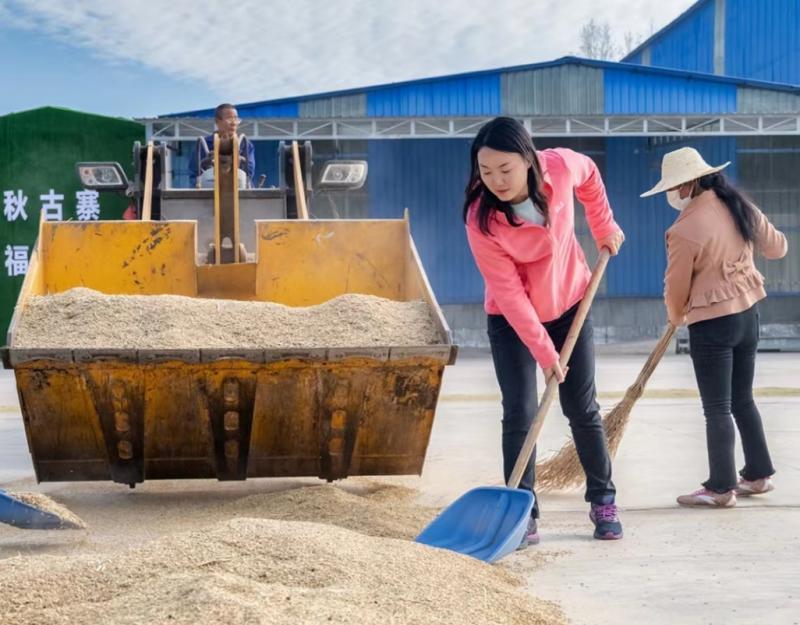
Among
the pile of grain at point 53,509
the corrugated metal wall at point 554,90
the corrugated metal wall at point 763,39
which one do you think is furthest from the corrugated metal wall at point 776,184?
the pile of grain at point 53,509

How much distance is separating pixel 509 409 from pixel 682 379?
8120 mm

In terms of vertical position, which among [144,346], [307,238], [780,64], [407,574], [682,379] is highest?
[780,64]

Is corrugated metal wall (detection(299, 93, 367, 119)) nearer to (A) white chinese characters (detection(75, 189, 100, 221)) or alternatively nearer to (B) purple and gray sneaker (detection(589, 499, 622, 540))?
(A) white chinese characters (detection(75, 189, 100, 221))

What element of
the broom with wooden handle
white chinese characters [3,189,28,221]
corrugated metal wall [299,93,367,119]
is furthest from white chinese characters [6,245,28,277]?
the broom with wooden handle

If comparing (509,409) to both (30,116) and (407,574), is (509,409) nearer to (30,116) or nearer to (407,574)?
(407,574)

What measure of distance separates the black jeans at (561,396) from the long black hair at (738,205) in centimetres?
107

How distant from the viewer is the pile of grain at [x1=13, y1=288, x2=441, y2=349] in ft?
16.2

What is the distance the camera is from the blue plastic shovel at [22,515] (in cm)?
452

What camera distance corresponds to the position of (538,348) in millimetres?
4219

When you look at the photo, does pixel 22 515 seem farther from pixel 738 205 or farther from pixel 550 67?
pixel 550 67

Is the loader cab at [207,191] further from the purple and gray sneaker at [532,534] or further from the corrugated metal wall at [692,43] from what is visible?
the corrugated metal wall at [692,43]

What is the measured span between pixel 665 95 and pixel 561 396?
17.7m

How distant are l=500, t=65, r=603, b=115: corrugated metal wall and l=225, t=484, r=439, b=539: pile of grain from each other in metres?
16.4

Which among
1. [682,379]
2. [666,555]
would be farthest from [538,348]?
[682,379]
